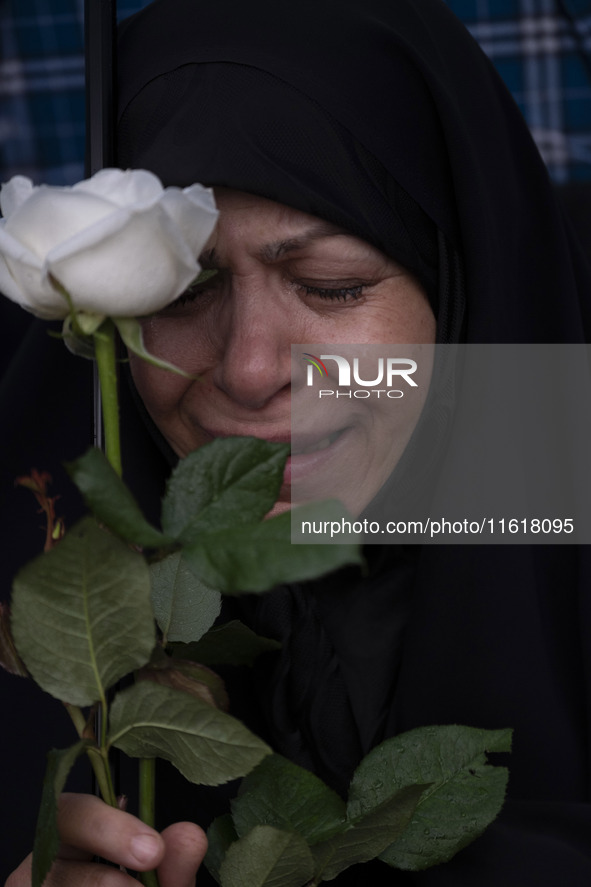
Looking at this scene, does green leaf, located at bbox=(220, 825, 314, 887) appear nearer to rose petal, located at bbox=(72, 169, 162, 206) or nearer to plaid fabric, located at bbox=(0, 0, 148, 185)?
rose petal, located at bbox=(72, 169, 162, 206)

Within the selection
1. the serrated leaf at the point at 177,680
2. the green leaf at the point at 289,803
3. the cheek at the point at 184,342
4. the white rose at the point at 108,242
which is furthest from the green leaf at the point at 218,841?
the cheek at the point at 184,342

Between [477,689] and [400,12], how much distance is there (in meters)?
0.86

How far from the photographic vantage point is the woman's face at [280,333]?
94cm

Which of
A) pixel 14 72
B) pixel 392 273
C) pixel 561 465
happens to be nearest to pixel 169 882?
pixel 392 273

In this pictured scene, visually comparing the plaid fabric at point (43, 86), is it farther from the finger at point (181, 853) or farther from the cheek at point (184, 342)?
the finger at point (181, 853)

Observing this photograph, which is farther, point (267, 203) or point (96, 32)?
point (267, 203)

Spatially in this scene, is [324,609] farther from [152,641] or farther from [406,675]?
[152,641]

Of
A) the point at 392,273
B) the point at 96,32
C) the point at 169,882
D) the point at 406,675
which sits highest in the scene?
the point at 96,32

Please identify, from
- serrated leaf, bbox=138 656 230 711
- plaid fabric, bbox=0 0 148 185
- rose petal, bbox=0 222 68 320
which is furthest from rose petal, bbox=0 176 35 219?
plaid fabric, bbox=0 0 148 185

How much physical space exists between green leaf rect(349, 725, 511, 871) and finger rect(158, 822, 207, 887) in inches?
4.4

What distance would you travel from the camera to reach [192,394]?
3.47 ft

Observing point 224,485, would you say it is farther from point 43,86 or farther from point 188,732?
point 43,86

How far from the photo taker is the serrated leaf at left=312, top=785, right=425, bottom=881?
545 millimetres

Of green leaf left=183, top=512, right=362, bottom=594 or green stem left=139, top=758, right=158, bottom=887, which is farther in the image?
green stem left=139, top=758, right=158, bottom=887
